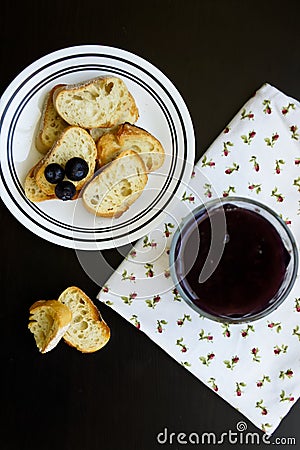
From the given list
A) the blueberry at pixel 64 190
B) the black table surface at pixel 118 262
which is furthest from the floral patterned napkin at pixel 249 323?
the blueberry at pixel 64 190

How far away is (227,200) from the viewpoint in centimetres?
103

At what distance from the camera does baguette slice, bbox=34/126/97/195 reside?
102 centimetres

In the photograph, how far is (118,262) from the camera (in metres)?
1.07

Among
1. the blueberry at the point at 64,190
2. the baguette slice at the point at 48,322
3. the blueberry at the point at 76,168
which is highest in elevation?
the blueberry at the point at 76,168

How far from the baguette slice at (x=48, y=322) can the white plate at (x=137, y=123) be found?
104 millimetres

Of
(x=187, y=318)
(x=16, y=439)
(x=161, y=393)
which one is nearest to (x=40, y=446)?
(x=16, y=439)

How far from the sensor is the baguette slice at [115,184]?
104 cm

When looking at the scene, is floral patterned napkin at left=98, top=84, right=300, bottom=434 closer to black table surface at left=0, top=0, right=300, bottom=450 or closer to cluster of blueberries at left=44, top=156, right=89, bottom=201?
black table surface at left=0, top=0, right=300, bottom=450

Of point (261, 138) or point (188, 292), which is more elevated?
→ point (261, 138)

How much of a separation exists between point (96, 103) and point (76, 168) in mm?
115

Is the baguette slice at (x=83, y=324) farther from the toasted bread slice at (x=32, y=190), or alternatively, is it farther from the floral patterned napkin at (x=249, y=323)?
the toasted bread slice at (x=32, y=190)

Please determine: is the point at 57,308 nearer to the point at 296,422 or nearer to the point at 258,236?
the point at 258,236

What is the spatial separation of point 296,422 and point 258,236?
1.12ft

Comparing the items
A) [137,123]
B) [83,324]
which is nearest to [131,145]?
[137,123]
